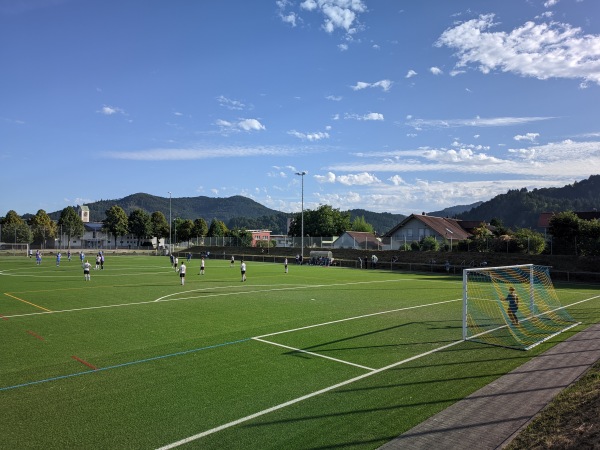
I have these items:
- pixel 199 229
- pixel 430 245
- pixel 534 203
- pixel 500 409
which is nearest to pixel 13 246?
pixel 199 229

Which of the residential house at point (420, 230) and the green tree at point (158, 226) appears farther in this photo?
the green tree at point (158, 226)

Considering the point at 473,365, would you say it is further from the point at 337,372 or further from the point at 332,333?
the point at 332,333

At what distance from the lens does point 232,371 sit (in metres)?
9.62

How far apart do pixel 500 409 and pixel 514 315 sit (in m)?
8.15

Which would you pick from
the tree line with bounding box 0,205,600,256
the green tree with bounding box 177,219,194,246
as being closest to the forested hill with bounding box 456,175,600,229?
the tree line with bounding box 0,205,600,256

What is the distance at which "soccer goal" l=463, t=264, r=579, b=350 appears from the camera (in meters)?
13.1

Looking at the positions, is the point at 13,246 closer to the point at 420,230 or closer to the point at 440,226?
the point at 420,230

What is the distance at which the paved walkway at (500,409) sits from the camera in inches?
251

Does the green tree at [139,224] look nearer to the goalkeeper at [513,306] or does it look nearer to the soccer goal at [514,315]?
the soccer goal at [514,315]

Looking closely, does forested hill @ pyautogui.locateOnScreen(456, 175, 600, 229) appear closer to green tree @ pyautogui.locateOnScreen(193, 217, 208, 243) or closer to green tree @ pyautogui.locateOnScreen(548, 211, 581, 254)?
green tree @ pyautogui.locateOnScreen(193, 217, 208, 243)

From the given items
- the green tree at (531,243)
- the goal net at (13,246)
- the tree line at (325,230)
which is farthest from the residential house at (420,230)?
the goal net at (13,246)

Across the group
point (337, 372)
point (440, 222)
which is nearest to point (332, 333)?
point (337, 372)

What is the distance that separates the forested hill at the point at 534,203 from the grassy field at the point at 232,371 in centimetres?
11287

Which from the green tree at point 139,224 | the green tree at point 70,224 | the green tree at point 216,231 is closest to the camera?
the green tree at point 70,224
